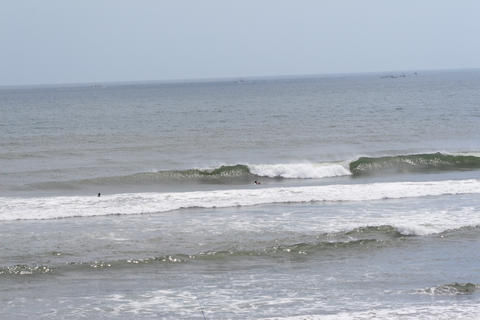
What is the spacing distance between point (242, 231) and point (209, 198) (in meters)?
5.79

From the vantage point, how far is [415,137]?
45219 mm

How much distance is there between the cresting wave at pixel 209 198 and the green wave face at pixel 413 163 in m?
5.50

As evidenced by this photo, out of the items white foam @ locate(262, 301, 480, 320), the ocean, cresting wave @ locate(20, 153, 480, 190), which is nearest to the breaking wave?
the ocean

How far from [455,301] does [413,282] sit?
4.31 ft

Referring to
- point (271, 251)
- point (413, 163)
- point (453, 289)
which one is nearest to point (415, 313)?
point (453, 289)

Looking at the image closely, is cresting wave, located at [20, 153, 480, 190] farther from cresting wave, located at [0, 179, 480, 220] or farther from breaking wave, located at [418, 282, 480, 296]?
breaking wave, located at [418, 282, 480, 296]

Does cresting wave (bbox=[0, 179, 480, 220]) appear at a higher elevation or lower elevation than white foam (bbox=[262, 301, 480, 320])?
higher

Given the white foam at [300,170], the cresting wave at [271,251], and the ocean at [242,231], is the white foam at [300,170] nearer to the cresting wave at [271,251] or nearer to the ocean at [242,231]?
the ocean at [242,231]

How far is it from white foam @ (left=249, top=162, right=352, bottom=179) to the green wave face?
2.69 feet

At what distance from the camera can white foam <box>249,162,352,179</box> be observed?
31484mm

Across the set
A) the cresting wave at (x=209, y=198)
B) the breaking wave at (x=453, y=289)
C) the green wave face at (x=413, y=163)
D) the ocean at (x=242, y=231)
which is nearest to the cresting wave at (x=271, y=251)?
the ocean at (x=242, y=231)

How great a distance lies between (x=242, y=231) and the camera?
19062 mm

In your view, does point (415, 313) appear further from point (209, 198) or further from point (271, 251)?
point (209, 198)

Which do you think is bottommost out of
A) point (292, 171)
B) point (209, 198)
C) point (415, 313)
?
point (415, 313)
